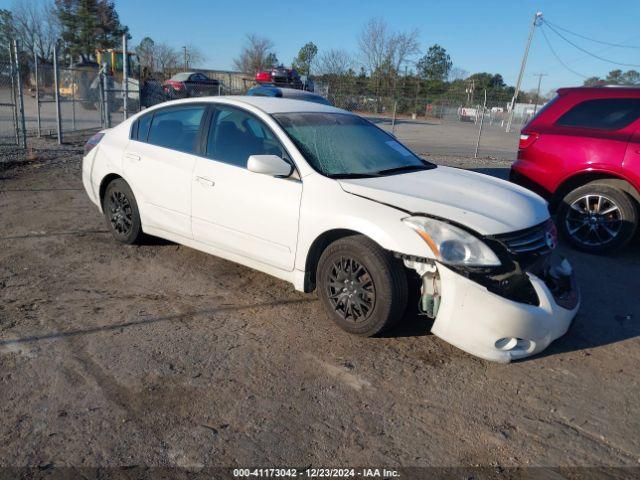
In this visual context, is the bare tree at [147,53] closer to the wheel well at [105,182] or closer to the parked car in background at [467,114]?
the parked car in background at [467,114]

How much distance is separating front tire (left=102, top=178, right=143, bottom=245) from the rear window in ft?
16.7

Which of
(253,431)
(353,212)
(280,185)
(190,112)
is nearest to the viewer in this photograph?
(253,431)

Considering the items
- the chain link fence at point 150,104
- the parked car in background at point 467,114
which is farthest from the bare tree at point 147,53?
the parked car in background at point 467,114

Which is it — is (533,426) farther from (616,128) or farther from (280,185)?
(616,128)

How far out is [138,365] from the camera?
3.29 m

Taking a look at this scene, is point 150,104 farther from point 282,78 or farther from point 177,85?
point 282,78

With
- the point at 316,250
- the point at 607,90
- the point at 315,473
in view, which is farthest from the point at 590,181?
the point at 315,473

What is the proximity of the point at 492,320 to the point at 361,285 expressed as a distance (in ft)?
2.96

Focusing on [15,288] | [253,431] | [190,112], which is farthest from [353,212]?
[15,288]

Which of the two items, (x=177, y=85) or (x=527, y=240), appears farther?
(x=177, y=85)

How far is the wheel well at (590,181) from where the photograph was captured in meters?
5.79

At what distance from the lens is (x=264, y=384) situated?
316 centimetres

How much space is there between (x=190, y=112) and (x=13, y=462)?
334 centimetres

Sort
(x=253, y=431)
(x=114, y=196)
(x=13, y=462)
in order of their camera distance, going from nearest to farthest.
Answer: (x=13, y=462)
(x=253, y=431)
(x=114, y=196)
